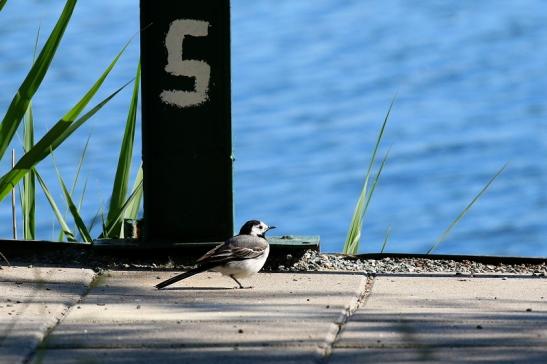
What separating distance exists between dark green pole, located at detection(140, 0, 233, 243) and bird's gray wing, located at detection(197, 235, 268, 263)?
0.61 feet

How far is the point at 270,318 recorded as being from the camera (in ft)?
15.5

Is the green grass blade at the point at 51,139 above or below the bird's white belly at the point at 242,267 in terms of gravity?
above

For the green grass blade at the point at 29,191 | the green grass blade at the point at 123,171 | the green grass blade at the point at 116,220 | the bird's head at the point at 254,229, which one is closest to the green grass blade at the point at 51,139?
the green grass blade at the point at 29,191

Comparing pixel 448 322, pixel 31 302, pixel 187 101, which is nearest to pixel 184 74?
pixel 187 101

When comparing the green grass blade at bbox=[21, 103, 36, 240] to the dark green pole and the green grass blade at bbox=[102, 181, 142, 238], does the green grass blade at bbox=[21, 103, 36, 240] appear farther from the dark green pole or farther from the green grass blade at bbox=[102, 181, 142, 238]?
the dark green pole

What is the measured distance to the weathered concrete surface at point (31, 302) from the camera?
437 cm

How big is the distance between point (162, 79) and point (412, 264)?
1.37 metres

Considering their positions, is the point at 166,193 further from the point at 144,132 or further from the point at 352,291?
the point at 352,291

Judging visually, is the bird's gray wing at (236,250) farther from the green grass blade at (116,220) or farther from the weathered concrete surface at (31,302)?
the green grass blade at (116,220)

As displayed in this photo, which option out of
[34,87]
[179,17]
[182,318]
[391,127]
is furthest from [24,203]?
[391,127]

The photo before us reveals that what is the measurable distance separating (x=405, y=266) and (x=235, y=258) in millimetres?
861

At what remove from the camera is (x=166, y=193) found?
225 inches

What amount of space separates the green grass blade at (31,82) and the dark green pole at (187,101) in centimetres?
36

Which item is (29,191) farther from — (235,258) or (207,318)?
(207,318)
